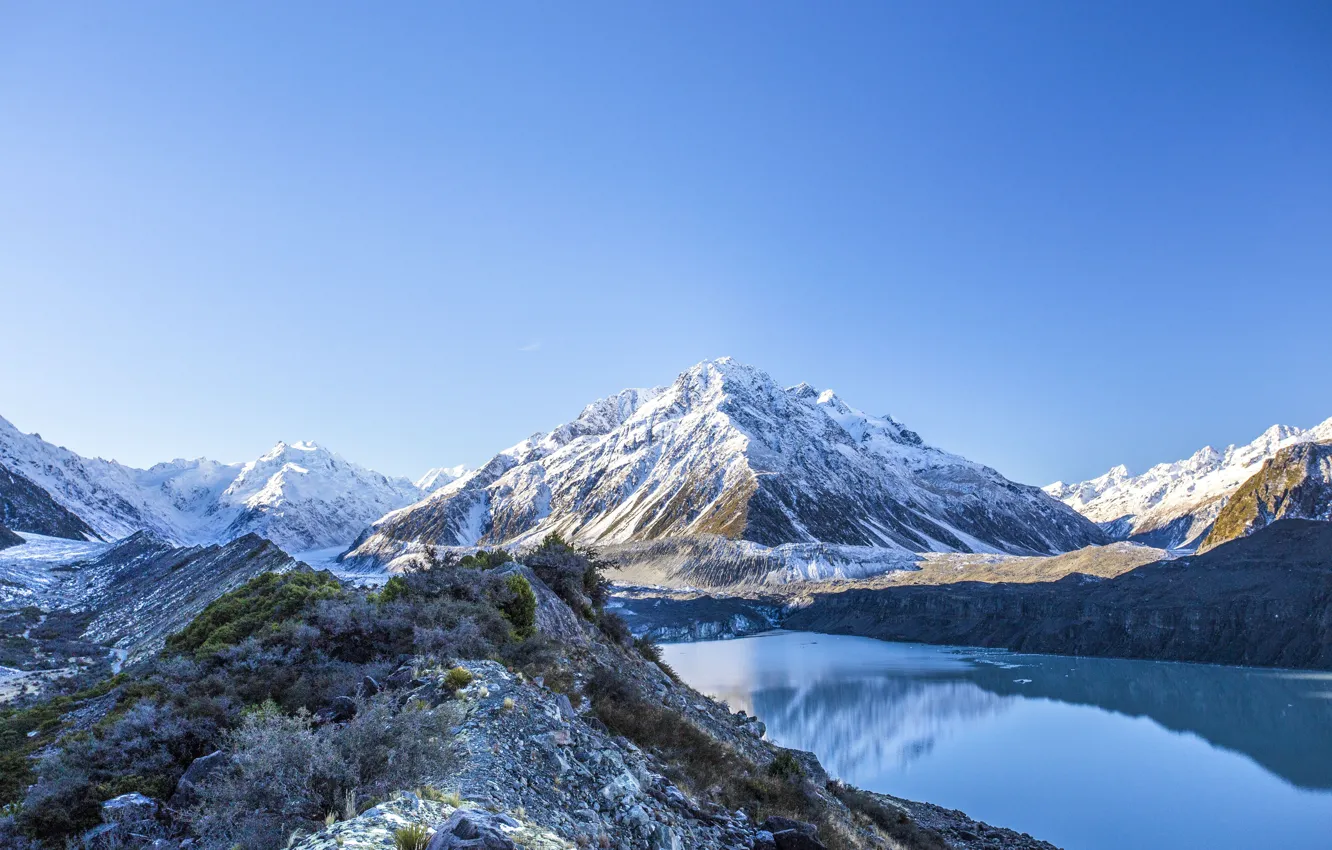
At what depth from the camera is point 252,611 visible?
23688mm

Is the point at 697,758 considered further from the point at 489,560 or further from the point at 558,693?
the point at 489,560

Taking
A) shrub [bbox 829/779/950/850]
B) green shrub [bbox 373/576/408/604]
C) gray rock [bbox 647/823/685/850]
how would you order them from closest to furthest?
gray rock [bbox 647/823/685/850]
green shrub [bbox 373/576/408/604]
shrub [bbox 829/779/950/850]

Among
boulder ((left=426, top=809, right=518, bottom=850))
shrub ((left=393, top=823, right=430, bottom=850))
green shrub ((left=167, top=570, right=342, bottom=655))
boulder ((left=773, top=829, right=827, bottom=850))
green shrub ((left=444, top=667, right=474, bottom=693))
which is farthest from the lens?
green shrub ((left=167, top=570, right=342, bottom=655))

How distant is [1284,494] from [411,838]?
662 ft

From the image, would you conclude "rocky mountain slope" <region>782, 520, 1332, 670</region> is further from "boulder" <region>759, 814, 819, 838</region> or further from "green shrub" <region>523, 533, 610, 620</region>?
"boulder" <region>759, 814, 819, 838</region>

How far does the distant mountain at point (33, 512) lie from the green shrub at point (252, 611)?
17723 cm

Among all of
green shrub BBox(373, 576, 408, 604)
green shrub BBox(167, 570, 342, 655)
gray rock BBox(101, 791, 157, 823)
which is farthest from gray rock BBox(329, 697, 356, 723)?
Answer: green shrub BBox(167, 570, 342, 655)

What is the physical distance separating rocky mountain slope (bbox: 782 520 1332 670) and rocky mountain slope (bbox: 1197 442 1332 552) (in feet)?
228

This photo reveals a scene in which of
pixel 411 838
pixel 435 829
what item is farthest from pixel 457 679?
pixel 411 838

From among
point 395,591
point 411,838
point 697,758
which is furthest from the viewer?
point 395,591

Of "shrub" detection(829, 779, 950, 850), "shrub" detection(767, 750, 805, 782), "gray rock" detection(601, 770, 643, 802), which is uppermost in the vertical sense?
"gray rock" detection(601, 770, 643, 802)

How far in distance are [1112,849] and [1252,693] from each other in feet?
145

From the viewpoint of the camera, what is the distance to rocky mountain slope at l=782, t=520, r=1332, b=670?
7162cm

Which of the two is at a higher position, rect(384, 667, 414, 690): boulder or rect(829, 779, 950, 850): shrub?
rect(384, 667, 414, 690): boulder
